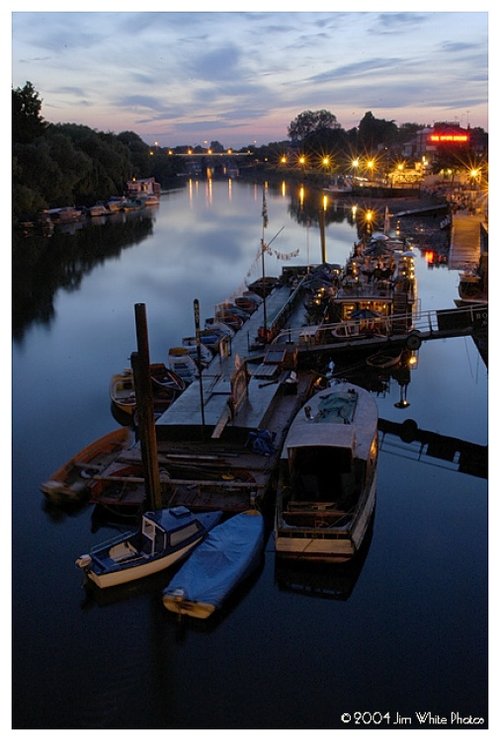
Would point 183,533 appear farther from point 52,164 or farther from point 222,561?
point 52,164

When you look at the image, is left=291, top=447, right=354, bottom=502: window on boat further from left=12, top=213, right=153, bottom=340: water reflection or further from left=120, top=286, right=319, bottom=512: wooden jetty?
left=12, top=213, right=153, bottom=340: water reflection

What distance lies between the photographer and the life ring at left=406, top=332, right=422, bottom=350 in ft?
110

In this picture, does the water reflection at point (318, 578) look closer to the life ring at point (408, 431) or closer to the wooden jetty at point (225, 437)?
the wooden jetty at point (225, 437)

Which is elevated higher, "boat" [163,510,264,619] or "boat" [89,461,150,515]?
"boat" [89,461,150,515]

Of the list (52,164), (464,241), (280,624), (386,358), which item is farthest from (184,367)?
(52,164)

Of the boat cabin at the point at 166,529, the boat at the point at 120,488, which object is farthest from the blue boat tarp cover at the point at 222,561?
the boat at the point at 120,488

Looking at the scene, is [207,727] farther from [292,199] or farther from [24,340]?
[292,199]

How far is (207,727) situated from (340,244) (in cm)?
8643

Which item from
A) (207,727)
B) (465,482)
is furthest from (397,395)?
(207,727)

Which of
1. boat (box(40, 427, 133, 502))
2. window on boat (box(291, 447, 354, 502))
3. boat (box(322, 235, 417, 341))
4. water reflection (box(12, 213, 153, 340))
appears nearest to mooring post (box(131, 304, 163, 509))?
boat (box(40, 427, 133, 502))

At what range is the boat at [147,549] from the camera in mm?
18125

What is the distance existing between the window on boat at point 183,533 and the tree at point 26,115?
100m

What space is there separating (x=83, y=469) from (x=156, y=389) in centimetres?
818

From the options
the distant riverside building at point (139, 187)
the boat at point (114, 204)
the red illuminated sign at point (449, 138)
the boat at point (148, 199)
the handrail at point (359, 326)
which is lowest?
the handrail at point (359, 326)
